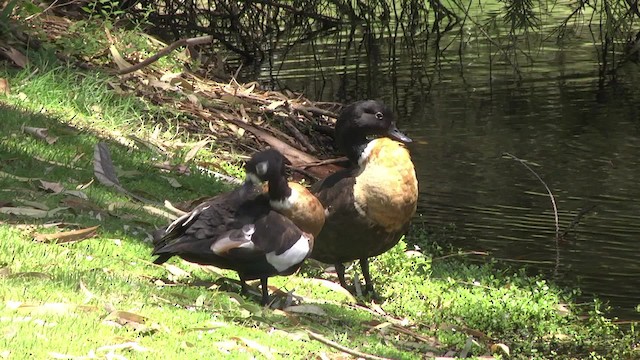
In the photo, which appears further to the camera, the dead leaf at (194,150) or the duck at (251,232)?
the dead leaf at (194,150)

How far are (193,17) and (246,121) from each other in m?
6.06

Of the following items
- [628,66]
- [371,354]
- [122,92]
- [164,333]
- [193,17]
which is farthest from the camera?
[628,66]

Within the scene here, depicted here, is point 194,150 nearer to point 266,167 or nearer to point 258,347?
point 266,167

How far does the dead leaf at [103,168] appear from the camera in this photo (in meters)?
8.46

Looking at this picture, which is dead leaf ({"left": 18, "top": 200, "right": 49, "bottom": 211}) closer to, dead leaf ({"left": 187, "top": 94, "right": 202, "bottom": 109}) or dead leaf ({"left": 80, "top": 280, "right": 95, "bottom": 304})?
dead leaf ({"left": 80, "top": 280, "right": 95, "bottom": 304})

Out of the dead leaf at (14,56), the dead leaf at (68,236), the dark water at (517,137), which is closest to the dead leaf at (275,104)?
the dark water at (517,137)

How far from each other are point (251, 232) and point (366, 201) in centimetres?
148

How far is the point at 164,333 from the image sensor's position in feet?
17.4

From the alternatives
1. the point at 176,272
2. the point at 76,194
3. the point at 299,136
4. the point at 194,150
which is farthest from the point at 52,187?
the point at 299,136

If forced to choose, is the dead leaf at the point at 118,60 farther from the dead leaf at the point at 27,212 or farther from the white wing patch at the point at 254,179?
the white wing patch at the point at 254,179

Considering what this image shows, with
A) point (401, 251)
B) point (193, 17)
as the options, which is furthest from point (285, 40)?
point (401, 251)

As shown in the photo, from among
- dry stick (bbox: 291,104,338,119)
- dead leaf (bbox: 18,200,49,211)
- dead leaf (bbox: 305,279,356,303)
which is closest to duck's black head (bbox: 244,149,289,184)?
dead leaf (bbox: 305,279,356,303)

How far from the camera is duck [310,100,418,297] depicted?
7402 mm

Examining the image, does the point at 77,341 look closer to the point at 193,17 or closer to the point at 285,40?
the point at 193,17
